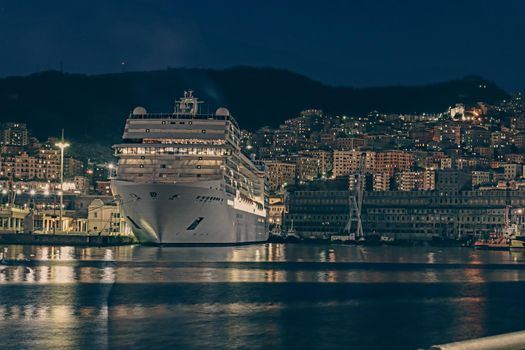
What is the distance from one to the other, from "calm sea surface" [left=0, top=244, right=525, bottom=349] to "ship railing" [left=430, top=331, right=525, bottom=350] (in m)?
5.28

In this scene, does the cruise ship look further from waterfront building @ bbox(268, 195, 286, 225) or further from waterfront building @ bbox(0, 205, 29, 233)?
waterfront building @ bbox(268, 195, 286, 225)

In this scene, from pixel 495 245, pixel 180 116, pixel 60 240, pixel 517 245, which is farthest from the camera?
pixel 495 245

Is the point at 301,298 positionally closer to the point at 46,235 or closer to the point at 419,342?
the point at 419,342

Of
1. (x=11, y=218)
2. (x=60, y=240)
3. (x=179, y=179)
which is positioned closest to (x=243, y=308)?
(x=179, y=179)

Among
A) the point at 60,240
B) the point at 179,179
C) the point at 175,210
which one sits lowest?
the point at 60,240

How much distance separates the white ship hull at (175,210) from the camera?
8675 centimetres

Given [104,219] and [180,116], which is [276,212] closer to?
[104,219]

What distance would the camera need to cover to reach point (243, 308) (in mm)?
30109

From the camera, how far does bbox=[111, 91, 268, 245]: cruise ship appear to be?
8744 cm

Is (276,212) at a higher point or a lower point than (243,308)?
higher

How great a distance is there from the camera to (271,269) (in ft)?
178

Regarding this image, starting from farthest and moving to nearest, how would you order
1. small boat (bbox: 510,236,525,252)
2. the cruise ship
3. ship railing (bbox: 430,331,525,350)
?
small boat (bbox: 510,236,525,252) → the cruise ship → ship railing (bbox: 430,331,525,350)

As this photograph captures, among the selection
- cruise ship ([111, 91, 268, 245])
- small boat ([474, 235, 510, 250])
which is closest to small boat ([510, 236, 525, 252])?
small boat ([474, 235, 510, 250])

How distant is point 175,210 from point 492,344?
72072mm
